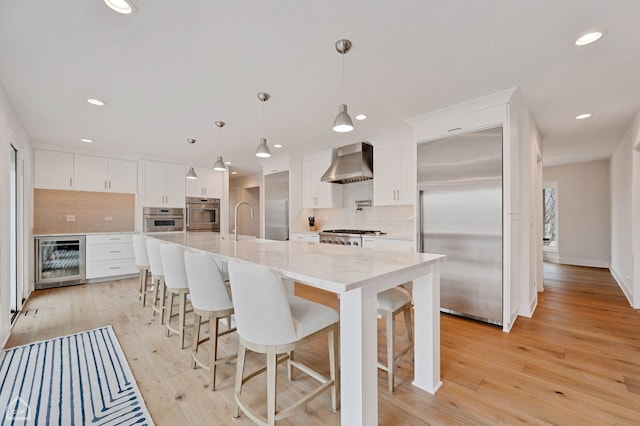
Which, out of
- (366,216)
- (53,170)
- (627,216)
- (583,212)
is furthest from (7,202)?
(583,212)

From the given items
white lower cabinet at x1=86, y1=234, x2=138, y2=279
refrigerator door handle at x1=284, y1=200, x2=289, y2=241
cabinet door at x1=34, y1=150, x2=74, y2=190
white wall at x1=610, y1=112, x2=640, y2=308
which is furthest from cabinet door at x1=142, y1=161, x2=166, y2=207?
white wall at x1=610, y1=112, x2=640, y2=308

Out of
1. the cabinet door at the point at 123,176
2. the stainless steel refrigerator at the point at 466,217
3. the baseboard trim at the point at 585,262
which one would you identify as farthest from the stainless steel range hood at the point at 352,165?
the baseboard trim at the point at 585,262

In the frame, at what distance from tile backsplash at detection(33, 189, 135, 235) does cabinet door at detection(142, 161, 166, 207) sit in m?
0.64

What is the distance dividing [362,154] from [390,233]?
1432mm

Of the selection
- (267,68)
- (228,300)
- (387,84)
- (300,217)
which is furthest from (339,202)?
(228,300)

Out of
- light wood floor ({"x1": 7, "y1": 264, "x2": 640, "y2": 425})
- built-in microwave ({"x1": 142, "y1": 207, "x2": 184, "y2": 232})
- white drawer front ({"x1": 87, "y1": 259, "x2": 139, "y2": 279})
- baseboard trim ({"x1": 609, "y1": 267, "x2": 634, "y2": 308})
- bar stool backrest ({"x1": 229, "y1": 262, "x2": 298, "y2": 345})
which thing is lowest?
light wood floor ({"x1": 7, "y1": 264, "x2": 640, "y2": 425})

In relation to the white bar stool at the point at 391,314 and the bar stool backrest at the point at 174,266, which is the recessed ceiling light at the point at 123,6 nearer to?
the bar stool backrest at the point at 174,266

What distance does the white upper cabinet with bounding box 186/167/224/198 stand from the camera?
599 centimetres

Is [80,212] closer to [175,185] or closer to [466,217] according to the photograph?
[175,185]

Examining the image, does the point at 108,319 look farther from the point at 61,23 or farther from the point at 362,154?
the point at 362,154

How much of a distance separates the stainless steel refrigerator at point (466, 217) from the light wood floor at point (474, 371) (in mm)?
331

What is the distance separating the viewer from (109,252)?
16.0 feet

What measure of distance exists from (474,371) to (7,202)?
178 inches

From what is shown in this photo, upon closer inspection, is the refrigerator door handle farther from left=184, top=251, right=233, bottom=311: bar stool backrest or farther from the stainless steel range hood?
left=184, top=251, right=233, bottom=311: bar stool backrest
